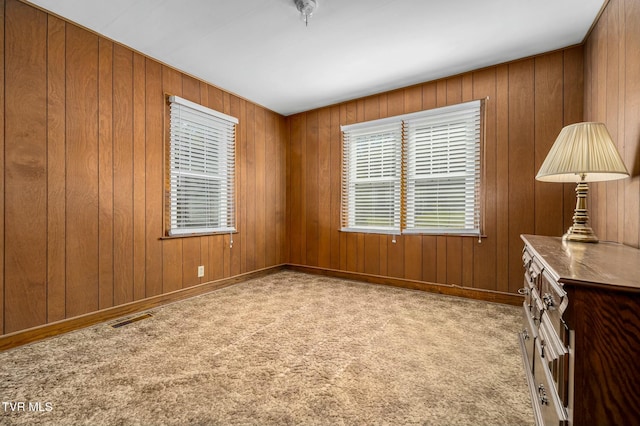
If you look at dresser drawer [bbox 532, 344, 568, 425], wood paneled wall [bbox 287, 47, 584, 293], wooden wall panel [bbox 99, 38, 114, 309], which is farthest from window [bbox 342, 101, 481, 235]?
wooden wall panel [bbox 99, 38, 114, 309]

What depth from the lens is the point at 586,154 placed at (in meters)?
1.57

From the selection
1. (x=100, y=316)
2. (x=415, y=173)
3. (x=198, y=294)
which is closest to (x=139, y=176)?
(x=100, y=316)

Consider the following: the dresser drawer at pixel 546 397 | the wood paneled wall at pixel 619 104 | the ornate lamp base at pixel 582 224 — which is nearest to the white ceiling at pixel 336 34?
the wood paneled wall at pixel 619 104

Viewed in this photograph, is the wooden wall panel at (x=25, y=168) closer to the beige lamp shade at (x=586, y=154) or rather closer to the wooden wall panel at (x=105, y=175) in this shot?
the wooden wall panel at (x=105, y=175)

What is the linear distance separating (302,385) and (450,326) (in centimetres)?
147

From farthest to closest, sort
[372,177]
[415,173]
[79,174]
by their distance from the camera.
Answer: [372,177] < [415,173] < [79,174]

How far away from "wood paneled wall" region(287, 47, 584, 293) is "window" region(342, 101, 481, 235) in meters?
0.12

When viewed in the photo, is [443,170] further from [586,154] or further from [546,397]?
[546,397]

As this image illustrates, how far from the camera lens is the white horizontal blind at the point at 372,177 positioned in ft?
12.2

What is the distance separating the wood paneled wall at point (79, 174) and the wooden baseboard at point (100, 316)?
5cm

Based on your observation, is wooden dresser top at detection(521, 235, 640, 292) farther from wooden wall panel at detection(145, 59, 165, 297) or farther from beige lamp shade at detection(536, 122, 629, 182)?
wooden wall panel at detection(145, 59, 165, 297)

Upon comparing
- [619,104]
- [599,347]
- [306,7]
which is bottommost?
[599,347]

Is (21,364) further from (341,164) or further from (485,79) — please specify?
(485,79)

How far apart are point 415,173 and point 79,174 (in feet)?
11.2
